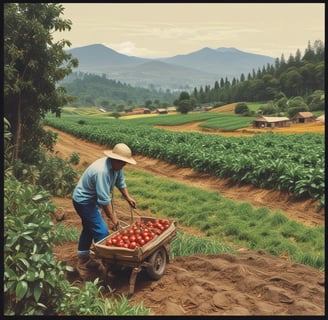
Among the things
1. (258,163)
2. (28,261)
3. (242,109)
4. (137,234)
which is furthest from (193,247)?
(242,109)

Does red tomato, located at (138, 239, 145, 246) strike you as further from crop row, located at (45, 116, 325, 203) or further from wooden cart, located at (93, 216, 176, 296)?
crop row, located at (45, 116, 325, 203)

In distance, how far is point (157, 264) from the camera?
6133 mm

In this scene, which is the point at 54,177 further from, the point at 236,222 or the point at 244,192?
the point at 236,222

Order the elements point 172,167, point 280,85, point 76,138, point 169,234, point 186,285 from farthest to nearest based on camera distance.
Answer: point 280,85 → point 76,138 → point 172,167 → point 169,234 → point 186,285

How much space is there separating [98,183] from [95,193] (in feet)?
1.30

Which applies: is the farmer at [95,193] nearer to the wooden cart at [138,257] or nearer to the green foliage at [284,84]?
the wooden cart at [138,257]

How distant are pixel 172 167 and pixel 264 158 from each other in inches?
188

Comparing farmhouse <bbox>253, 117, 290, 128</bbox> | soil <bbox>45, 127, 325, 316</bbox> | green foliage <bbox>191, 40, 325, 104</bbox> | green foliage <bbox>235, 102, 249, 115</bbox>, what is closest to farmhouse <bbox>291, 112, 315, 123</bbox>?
farmhouse <bbox>253, 117, 290, 128</bbox>

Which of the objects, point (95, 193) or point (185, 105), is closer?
point (95, 193)

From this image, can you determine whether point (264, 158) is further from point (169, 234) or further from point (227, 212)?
point (169, 234)

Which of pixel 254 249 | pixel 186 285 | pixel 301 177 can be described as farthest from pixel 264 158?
pixel 186 285

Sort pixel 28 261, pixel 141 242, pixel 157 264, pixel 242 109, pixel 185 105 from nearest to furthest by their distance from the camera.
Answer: pixel 28 261 → pixel 141 242 → pixel 157 264 → pixel 242 109 → pixel 185 105

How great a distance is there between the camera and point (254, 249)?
837 centimetres

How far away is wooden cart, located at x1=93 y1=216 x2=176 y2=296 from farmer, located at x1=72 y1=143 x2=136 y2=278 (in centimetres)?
32
